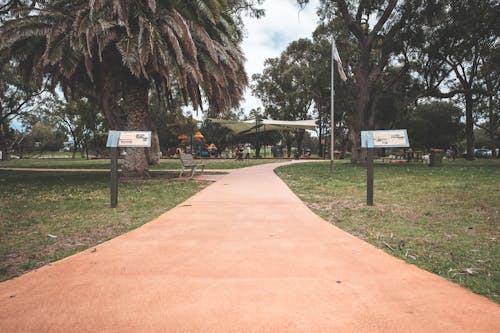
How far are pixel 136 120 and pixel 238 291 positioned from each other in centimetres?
1152

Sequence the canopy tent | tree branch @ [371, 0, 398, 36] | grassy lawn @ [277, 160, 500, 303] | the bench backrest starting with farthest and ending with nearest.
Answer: the canopy tent → tree branch @ [371, 0, 398, 36] → the bench backrest → grassy lawn @ [277, 160, 500, 303]

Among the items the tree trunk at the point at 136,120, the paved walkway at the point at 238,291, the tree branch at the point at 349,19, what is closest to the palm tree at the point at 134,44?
the tree trunk at the point at 136,120

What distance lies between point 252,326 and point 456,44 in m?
25.1

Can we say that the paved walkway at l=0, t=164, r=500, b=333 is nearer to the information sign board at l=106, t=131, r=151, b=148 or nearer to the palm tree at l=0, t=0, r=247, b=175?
the information sign board at l=106, t=131, r=151, b=148

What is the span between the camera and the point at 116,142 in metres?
6.49

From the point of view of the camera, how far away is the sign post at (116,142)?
6.27 meters

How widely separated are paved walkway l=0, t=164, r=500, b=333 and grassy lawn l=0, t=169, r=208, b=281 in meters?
0.47

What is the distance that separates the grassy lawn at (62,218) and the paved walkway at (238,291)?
468mm

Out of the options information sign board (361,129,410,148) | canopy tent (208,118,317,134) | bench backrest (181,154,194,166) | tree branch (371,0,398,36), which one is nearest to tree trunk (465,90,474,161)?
canopy tent (208,118,317,134)

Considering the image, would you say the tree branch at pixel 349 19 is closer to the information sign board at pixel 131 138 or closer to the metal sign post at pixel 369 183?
the metal sign post at pixel 369 183

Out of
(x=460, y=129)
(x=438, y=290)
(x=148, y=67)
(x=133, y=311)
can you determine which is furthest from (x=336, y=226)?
(x=460, y=129)

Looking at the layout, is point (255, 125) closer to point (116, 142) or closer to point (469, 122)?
point (469, 122)

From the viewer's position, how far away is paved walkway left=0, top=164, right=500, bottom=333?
2043 mm

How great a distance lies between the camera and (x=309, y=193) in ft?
26.1
